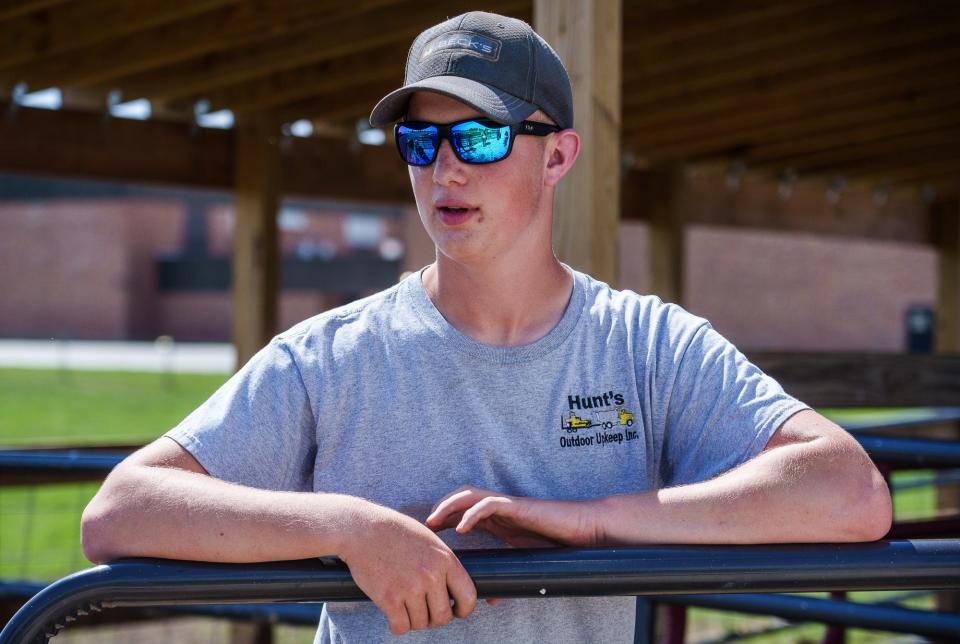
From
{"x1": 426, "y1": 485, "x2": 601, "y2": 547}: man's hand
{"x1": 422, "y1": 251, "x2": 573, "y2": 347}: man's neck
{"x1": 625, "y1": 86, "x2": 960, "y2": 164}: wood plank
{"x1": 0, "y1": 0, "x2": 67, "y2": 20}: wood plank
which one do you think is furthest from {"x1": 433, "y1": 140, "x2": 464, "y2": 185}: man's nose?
{"x1": 625, "y1": 86, "x2": 960, "y2": 164}: wood plank

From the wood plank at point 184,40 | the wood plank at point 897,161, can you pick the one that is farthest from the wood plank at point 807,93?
the wood plank at point 184,40

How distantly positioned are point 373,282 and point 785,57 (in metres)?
23.8

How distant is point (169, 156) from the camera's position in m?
6.54

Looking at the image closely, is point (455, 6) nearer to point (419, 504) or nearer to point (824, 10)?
point (824, 10)

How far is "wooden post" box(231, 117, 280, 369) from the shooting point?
21.7 feet

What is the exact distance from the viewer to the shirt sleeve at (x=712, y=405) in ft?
5.88

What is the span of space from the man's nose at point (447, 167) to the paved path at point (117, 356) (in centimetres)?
2249

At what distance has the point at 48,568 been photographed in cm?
732

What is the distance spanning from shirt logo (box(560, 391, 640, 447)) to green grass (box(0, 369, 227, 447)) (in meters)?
10.6

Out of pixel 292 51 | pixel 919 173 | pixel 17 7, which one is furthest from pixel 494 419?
pixel 919 173

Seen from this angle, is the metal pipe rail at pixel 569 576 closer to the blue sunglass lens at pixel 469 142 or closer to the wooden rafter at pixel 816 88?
the blue sunglass lens at pixel 469 142

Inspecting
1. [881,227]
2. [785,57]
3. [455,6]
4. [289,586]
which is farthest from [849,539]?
[881,227]

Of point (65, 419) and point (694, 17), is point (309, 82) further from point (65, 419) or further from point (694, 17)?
point (65, 419)

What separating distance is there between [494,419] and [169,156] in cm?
518
